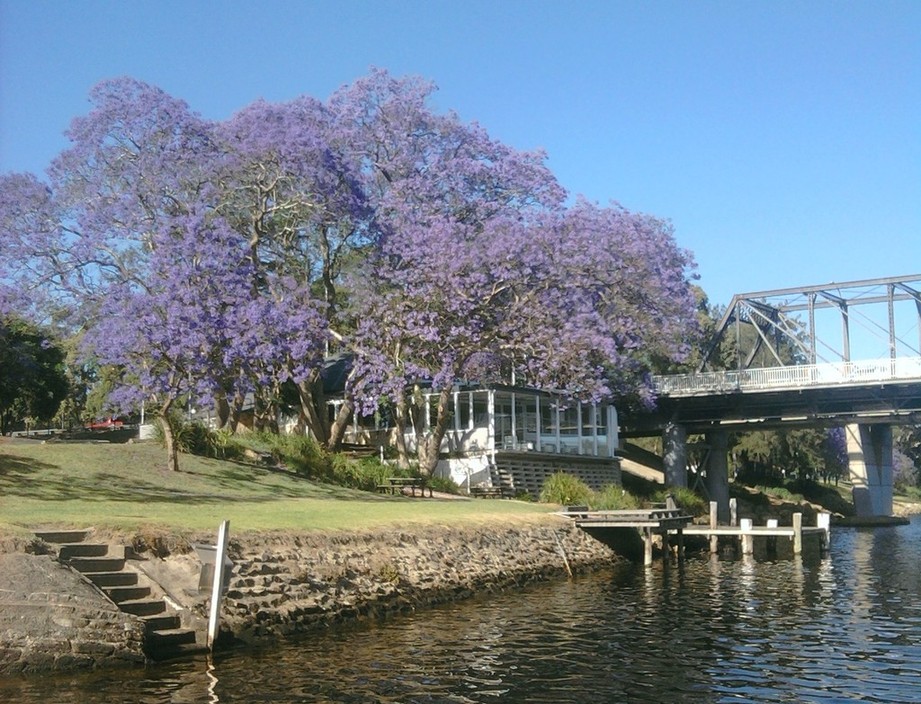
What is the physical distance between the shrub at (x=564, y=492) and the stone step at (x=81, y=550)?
74.4ft

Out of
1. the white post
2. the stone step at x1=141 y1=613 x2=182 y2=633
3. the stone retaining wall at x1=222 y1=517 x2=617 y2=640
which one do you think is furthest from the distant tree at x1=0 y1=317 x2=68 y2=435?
the white post

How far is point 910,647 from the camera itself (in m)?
16.5

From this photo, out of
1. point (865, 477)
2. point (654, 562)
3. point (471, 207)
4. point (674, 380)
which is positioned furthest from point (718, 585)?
point (865, 477)

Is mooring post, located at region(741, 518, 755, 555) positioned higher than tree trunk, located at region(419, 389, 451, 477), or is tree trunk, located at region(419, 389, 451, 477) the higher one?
tree trunk, located at region(419, 389, 451, 477)

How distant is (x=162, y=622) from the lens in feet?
53.2

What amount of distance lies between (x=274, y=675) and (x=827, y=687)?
305 inches

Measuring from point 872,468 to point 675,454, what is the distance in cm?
1423

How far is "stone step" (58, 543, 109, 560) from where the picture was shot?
16938 mm

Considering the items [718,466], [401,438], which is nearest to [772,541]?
[401,438]

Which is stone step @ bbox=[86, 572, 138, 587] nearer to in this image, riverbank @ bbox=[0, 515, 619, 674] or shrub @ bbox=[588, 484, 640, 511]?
riverbank @ bbox=[0, 515, 619, 674]

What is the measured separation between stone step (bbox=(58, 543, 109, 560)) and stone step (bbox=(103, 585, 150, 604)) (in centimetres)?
115

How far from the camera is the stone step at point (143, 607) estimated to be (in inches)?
634

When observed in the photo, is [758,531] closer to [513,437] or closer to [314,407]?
[513,437]

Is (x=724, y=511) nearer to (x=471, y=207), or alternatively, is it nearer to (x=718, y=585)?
(x=471, y=207)
